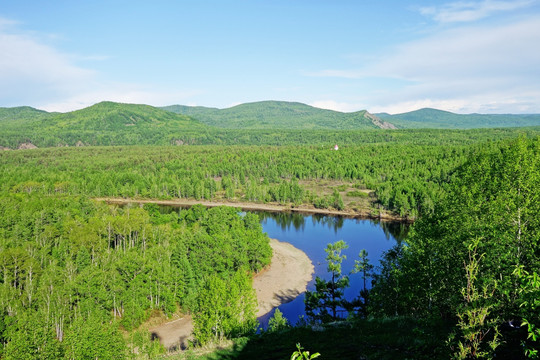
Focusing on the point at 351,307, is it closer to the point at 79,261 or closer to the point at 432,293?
the point at 432,293

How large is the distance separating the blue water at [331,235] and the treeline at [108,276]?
675 inches

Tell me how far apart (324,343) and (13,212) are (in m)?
80.9

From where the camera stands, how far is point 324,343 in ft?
76.6

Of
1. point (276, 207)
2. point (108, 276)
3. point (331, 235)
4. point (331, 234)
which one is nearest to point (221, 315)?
point (108, 276)

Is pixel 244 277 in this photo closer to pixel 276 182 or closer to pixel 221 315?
pixel 221 315

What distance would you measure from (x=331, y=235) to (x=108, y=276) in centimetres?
6849

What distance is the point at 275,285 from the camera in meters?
68.6

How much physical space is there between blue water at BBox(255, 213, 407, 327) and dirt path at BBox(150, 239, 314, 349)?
210cm

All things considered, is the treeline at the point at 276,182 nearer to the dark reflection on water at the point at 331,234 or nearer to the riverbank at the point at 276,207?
the riverbank at the point at 276,207

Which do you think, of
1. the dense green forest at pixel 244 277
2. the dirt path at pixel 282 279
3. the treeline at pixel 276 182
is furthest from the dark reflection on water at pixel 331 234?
the treeline at pixel 276 182

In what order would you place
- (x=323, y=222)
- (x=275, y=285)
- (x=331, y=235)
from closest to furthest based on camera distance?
(x=275, y=285) < (x=331, y=235) < (x=323, y=222)

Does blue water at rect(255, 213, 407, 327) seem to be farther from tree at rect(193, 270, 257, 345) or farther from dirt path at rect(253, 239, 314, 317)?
tree at rect(193, 270, 257, 345)

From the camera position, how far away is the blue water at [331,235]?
7800cm

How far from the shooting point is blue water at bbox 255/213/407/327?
78.0 meters
